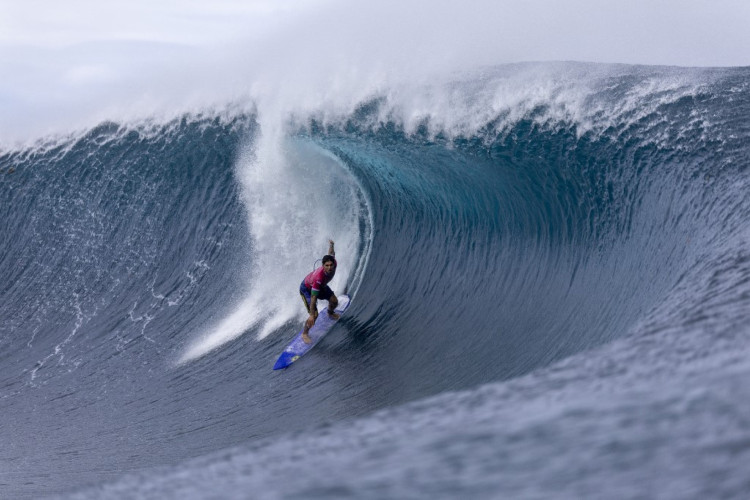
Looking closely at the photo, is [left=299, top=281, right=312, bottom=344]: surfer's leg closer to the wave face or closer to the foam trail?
the wave face

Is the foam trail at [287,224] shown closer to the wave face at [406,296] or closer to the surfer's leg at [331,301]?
the wave face at [406,296]

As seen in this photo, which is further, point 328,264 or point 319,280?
point 319,280

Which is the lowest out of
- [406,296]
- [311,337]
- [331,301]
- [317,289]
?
[311,337]

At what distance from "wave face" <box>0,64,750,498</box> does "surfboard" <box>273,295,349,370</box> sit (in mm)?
139

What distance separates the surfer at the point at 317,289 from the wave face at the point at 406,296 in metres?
0.31

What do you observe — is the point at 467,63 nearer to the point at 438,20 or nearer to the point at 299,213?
the point at 438,20

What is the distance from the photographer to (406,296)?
33.7 feet

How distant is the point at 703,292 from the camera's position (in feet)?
14.6

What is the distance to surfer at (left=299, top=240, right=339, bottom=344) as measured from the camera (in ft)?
30.6

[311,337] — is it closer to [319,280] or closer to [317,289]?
[317,289]

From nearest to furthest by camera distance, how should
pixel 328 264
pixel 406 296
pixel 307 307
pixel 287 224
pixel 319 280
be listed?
pixel 328 264 → pixel 319 280 → pixel 307 307 → pixel 406 296 → pixel 287 224

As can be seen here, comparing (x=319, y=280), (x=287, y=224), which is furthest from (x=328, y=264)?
(x=287, y=224)

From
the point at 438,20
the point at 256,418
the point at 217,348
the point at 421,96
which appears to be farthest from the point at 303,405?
the point at 438,20

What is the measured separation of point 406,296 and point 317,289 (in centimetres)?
130
